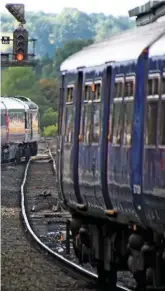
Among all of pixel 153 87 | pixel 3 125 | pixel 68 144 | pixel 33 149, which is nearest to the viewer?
pixel 153 87

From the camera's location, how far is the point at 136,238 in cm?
1205

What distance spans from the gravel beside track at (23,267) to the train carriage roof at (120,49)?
258 cm

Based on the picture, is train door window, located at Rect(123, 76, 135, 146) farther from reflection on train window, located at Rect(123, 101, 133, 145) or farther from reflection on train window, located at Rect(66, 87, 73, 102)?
reflection on train window, located at Rect(66, 87, 73, 102)

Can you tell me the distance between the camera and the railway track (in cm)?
1647

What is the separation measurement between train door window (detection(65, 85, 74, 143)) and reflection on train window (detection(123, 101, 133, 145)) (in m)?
2.50

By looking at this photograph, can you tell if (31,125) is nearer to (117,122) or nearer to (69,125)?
(69,125)

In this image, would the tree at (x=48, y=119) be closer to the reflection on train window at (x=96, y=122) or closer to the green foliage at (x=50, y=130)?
the green foliage at (x=50, y=130)

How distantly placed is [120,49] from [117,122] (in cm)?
87

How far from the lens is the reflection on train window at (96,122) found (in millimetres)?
13022

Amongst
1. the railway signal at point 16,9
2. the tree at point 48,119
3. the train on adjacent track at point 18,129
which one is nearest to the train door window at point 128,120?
the railway signal at point 16,9

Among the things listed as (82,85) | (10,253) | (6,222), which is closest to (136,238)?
(82,85)

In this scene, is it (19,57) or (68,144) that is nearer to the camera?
(68,144)

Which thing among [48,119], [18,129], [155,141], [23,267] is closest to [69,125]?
[23,267]

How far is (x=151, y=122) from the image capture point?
36.0 ft
